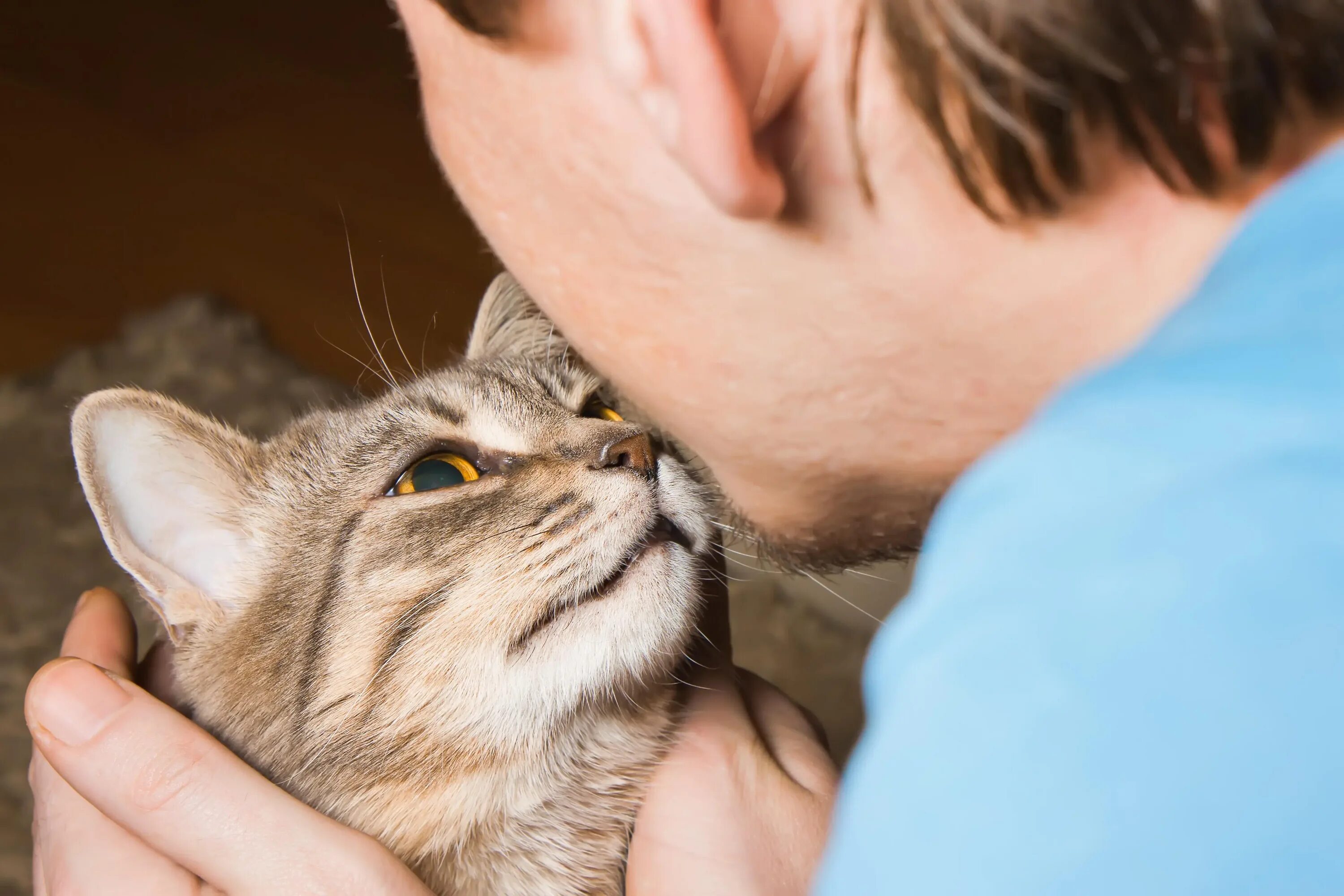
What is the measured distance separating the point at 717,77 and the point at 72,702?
30.3 inches

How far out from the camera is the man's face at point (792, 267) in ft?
2.20

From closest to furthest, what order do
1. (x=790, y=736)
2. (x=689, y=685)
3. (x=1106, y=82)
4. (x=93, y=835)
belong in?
(x=1106, y=82) < (x=93, y=835) < (x=689, y=685) < (x=790, y=736)

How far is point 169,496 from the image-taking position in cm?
102

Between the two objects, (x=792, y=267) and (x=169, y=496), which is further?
(x=169, y=496)

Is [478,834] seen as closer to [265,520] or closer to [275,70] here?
[265,520]

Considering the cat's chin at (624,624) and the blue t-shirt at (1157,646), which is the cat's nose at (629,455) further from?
the blue t-shirt at (1157,646)

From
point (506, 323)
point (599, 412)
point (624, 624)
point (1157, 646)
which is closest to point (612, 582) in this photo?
point (624, 624)

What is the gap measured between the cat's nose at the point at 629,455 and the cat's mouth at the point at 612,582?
0.06 m

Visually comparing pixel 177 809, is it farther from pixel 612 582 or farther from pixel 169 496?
pixel 612 582

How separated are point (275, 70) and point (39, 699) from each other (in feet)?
8.51

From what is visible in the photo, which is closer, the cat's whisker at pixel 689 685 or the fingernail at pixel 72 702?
the fingernail at pixel 72 702

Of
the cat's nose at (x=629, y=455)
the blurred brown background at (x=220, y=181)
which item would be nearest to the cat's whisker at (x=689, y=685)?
the cat's nose at (x=629, y=455)

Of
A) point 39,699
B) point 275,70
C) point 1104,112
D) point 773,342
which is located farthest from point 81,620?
point 275,70

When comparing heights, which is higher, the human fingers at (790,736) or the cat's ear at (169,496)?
the cat's ear at (169,496)
